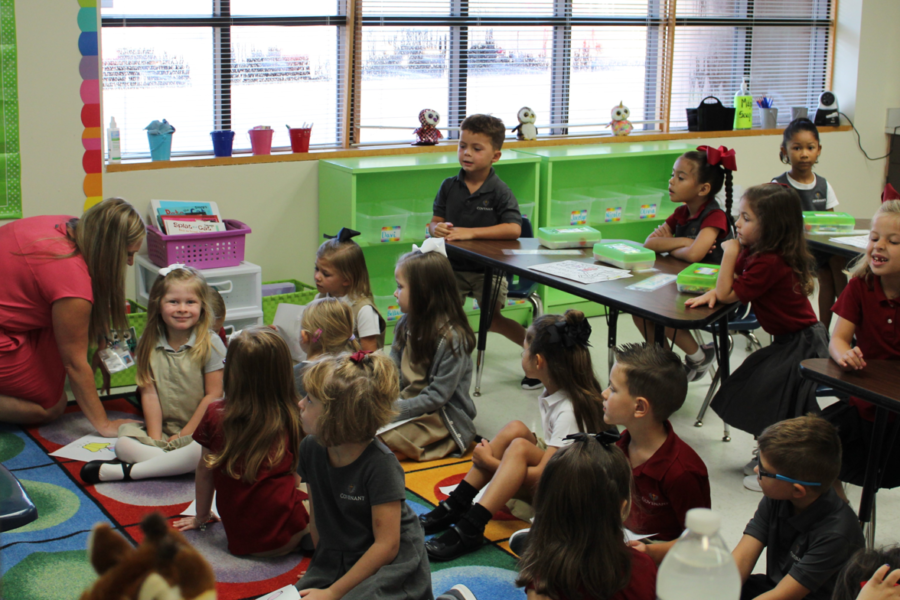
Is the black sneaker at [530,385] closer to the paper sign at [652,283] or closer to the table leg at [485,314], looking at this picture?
the table leg at [485,314]

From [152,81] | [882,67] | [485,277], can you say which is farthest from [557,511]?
[882,67]

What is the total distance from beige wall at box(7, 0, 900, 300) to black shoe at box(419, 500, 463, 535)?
212 cm

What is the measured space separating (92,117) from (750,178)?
13.5 ft

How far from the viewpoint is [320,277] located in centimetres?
328

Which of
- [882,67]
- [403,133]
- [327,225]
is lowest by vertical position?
[327,225]

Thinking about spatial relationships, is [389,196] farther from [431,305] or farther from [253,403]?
[253,403]

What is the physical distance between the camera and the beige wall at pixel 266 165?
3.48 m

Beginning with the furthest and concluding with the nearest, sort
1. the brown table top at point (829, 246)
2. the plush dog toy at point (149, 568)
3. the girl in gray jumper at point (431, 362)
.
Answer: the brown table top at point (829, 246) → the girl in gray jumper at point (431, 362) → the plush dog toy at point (149, 568)

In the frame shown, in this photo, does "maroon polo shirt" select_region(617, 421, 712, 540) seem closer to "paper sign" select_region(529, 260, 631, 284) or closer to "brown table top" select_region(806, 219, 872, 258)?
"paper sign" select_region(529, 260, 631, 284)

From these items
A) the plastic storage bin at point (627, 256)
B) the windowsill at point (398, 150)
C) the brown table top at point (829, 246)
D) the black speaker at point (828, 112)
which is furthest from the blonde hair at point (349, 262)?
the black speaker at point (828, 112)

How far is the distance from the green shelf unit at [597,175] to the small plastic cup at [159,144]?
1907 mm

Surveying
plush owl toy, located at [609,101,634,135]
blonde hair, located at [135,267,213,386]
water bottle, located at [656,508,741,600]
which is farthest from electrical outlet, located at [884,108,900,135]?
water bottle, located at [656,508,741,600]

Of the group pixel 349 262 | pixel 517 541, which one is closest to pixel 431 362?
pixel 349 262

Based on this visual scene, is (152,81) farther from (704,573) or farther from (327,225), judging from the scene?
(704,573)
